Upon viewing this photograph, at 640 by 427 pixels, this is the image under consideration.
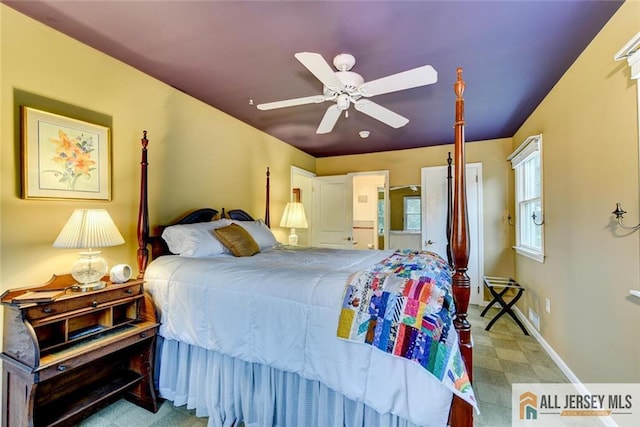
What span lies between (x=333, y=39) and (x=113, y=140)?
181 cm

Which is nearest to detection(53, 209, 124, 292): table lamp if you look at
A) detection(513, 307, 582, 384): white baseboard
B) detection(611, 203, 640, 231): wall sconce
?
detection(611, 203, 640, 231): wall sconce

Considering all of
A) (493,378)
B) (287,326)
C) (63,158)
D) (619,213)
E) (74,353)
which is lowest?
(493,378)

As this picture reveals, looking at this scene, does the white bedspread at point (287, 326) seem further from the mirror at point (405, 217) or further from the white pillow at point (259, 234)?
the mirror at point (405, 217)

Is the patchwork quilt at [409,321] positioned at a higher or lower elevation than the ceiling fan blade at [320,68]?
lower

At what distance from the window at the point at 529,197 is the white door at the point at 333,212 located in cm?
245

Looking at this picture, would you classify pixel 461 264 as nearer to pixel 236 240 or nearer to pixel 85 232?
pixel 236 240

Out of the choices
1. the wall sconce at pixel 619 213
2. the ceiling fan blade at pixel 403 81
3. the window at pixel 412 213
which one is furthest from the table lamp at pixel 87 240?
the window at pixel 412 213

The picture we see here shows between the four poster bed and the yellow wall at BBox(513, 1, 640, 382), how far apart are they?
1.02m

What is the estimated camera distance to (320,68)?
5.58ft

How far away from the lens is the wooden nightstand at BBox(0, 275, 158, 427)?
1383mm

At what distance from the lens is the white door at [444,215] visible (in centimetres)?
429


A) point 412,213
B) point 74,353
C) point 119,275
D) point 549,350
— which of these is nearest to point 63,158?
point 119,275

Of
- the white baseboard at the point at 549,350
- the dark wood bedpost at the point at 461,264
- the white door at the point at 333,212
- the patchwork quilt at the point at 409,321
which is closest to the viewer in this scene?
the patchwork quilt at the point at 409,321

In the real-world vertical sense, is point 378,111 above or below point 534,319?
above
